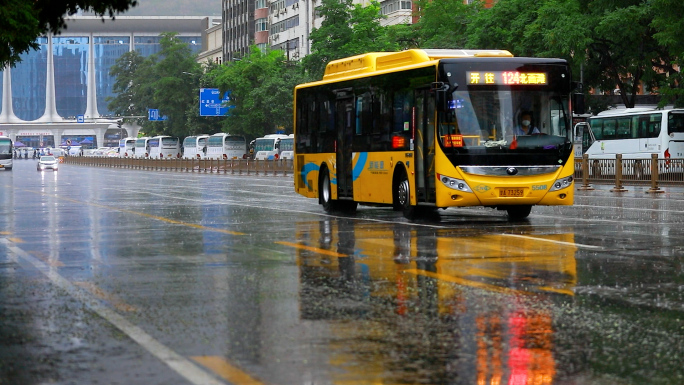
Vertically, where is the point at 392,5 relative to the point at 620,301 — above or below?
above

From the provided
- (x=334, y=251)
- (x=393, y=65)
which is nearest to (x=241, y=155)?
(x=393, y=65)

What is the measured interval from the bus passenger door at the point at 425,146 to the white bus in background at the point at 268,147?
223ft

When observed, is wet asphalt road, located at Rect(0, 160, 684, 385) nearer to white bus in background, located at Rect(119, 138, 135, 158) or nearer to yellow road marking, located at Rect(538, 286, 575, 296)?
yellow road marking, located at Rect(538, 286, 575, 296)

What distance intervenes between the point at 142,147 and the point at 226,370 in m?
128

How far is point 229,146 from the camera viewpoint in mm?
103125

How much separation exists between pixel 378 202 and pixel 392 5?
78713 millimetres

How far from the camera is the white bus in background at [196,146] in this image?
10874 centimetres

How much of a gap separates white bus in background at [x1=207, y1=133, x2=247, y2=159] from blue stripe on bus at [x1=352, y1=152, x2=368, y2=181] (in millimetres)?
78652

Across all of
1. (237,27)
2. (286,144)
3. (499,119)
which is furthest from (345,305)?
(237,27)

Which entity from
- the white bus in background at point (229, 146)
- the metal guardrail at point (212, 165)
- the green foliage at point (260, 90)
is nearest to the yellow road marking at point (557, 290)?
the metal guardrail at point (212, 165)

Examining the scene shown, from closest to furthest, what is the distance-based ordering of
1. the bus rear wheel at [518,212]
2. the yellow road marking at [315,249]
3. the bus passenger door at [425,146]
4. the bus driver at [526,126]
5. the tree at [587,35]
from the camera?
the yellow road marking at [315,249] → the bus driver at [526,126] → the bus passenger door at [425,146] → the bus rear wheel at [518,212] → the tree at [587,35]

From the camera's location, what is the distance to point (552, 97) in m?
20.9

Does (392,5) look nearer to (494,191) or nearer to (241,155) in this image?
(241,155)

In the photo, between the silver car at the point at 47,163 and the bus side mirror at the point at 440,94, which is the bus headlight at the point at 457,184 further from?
the silver car at the point at 47,163
